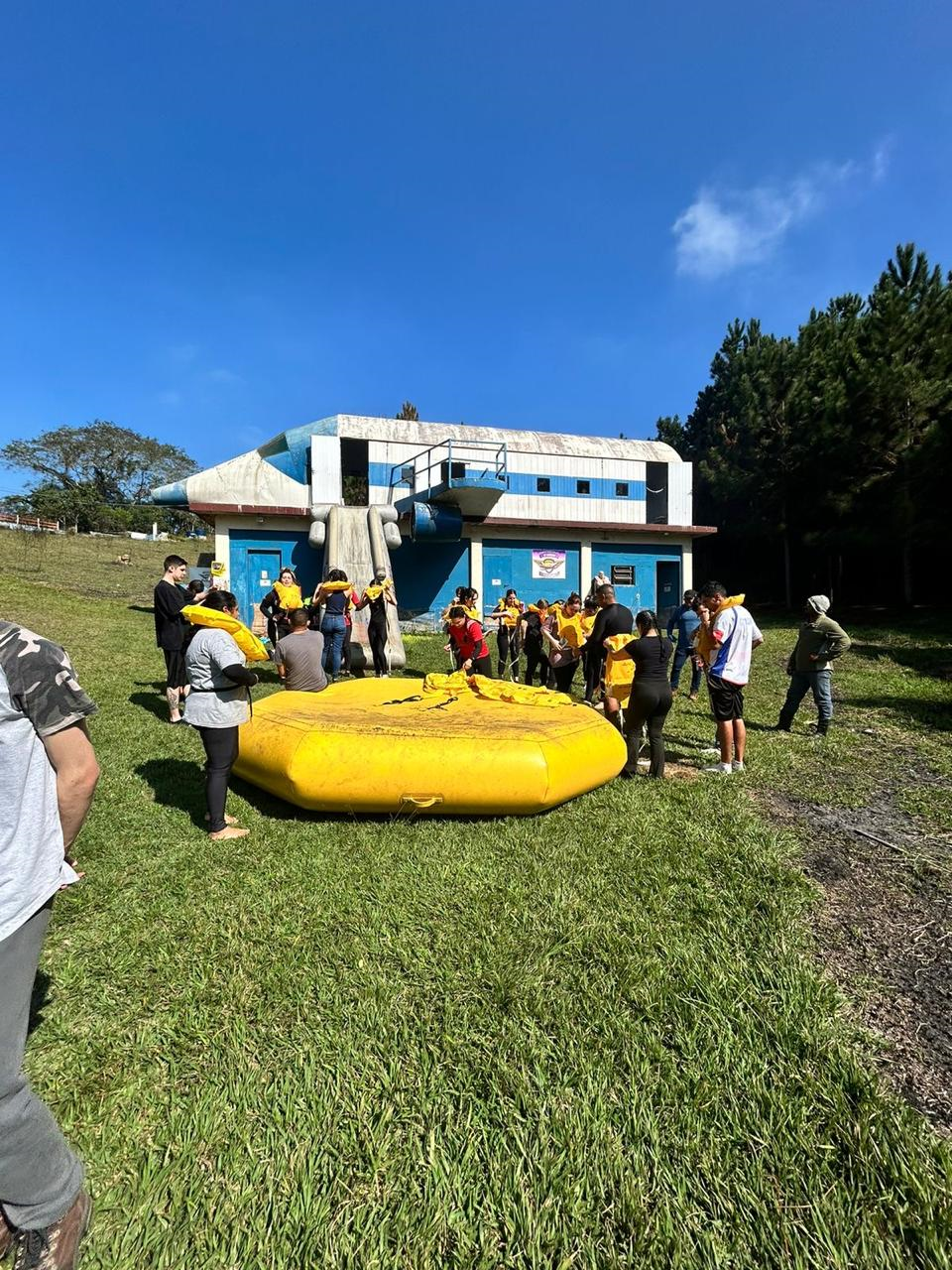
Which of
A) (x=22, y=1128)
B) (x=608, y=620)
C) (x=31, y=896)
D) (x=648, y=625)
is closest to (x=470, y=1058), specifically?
(x=22, y=1128)

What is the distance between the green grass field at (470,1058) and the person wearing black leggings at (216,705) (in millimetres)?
333

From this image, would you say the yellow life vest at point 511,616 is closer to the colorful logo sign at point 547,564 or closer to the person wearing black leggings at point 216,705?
the person wearing black leggings at point 216,705

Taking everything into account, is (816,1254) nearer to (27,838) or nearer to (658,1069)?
(658,1069)

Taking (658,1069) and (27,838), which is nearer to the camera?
(27,838)

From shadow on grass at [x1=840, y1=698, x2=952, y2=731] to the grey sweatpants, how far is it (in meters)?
9.65

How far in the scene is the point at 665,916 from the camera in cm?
328

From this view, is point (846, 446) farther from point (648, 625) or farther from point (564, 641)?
point (648, 625)

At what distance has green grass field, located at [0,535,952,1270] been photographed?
1.72 meters

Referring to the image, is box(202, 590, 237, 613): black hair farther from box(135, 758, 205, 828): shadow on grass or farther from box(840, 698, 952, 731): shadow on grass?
box(840, 698, 952, 731): shadow on grass

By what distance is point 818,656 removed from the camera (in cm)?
728

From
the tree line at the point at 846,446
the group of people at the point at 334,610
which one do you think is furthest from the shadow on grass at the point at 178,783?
the tree line at the point at 846,446

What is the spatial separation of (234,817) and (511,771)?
7.55 ft

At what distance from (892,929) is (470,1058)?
2587 mm

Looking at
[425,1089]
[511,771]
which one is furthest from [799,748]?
[425,1089]
